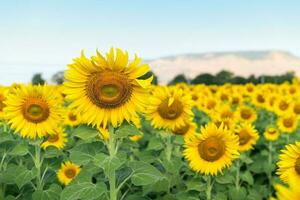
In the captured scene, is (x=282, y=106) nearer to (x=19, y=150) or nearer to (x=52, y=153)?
(x=52, y=153)

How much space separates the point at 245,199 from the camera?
7.09m

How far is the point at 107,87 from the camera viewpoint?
13.7 ft

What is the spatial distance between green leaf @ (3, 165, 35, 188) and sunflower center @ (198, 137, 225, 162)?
6.16 feet

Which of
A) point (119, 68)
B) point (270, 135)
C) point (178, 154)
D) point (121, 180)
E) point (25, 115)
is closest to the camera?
point (119, 68)

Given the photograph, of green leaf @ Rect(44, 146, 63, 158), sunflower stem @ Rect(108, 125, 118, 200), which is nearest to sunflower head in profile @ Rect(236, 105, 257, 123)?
green leaf @ Rect(44, 146, 63, 158)

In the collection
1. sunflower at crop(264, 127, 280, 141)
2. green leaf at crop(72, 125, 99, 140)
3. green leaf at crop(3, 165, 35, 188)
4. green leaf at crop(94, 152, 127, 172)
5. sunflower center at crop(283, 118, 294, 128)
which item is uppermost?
green leaf at crop(72, 125, 99, 140)

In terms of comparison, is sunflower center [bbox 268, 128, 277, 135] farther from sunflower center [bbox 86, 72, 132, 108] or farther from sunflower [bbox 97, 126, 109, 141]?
sunflower center [bbox 86, 72, 132, 108]

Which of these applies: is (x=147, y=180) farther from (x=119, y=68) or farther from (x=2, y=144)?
(x=2, y=144)

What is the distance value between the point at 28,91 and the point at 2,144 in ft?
2.84

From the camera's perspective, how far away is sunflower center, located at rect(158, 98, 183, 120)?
246 inches

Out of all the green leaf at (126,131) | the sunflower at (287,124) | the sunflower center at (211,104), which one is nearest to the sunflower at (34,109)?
the green leaf at (126,131)

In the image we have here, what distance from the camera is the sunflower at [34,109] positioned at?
553 cm

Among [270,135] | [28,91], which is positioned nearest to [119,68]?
[28,91]

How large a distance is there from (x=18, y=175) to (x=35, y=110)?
2.35 feet
